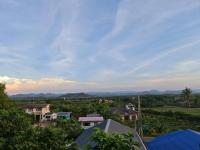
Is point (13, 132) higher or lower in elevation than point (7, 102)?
lower

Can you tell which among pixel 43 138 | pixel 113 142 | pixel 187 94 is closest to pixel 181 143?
pixel 43 138

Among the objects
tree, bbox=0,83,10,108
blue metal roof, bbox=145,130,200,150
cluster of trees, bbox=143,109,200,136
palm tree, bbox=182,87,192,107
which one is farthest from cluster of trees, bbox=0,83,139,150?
palm tree, bbox=182,87,192,107

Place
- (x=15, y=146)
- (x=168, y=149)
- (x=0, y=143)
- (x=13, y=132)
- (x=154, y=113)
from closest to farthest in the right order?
(x=15, y=146) < (x=0, y=143) < (x=168, y=149) < (x=13, y=132) < (x=154, y=113)

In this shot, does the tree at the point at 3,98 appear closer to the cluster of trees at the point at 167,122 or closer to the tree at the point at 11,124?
the tree at the point at 11,124

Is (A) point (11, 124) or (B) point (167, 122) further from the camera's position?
(B) point (167, 122)

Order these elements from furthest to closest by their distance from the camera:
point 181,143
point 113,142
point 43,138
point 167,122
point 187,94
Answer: point 187,94
point 167,122
point 181,143
point 43,138
point 113,142

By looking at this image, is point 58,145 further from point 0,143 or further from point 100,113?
point 100,113

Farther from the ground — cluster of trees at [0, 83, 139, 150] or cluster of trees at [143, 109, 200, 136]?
cluster of trees at [0, 83, 139, 150]

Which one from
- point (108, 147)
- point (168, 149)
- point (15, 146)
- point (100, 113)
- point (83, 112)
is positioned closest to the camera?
point (108, 147)

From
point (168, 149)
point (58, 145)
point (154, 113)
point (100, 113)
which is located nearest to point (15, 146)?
point (58, 145)

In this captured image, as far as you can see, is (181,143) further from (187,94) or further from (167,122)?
(187,94)

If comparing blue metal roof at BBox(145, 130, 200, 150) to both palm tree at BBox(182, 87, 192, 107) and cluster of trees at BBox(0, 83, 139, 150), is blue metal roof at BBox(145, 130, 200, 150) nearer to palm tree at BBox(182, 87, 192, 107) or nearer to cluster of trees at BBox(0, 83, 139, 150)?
cluster of trees at BBox(0, 83, 139, 150)
